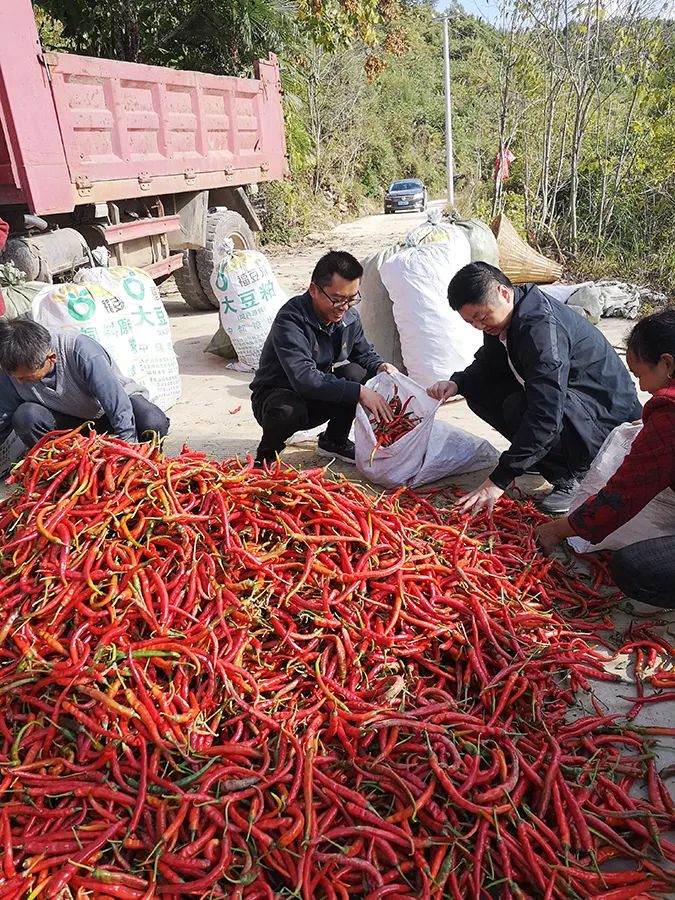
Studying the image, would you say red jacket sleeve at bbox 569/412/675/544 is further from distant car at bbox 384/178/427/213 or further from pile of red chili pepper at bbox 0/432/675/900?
distant car at bbox 384/178/427/213

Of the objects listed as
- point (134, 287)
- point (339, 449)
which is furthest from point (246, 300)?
point (339, 449)

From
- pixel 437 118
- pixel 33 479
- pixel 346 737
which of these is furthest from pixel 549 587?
pixel 437 118

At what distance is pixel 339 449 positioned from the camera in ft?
13.0

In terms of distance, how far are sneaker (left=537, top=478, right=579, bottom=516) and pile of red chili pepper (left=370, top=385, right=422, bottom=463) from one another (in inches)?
27.4

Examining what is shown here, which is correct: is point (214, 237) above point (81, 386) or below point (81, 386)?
above

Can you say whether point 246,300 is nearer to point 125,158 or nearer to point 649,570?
point 125,158

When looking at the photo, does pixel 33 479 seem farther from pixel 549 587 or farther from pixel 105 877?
pixel 549 587

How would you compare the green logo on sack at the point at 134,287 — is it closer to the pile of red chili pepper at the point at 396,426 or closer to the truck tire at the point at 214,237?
the pile of red chili pepper at the point at 396,426

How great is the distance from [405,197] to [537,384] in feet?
65.4

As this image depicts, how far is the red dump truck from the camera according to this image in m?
4.97

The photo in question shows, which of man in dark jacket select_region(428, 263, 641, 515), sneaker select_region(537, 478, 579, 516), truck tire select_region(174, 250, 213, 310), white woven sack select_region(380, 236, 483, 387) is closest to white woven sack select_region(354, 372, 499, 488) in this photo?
man in dark jacket select_region(428, 263, 641, 515)

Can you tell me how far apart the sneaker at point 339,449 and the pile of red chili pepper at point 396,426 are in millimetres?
546

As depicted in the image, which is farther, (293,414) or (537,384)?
(293,414)

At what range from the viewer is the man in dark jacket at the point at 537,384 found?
2.79 metres
